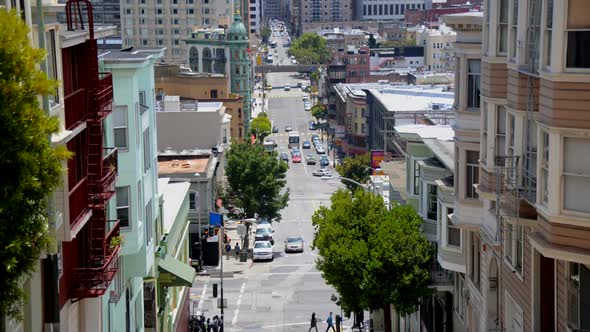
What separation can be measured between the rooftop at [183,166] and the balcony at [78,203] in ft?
157

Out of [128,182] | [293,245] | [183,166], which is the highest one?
[128,182]

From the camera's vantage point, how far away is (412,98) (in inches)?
4222

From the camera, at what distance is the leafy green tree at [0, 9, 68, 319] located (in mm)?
13430

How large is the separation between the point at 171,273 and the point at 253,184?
154 ft

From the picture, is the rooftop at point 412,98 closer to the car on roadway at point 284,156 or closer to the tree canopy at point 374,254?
the car on roadway at point 284,156

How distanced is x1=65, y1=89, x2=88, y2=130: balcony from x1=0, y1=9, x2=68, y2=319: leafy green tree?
9.31m

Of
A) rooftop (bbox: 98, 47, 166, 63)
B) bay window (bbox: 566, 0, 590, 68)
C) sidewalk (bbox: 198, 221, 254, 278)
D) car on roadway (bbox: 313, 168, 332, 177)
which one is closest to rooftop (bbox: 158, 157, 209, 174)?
sidewalk (bbox: 198, 221, 254, 278)

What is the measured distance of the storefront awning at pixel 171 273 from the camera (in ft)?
Result: 143

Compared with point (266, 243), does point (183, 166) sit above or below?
above

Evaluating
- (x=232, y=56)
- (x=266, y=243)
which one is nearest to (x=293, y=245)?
(x=266, y=243)

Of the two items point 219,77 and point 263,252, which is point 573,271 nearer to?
point 263,252

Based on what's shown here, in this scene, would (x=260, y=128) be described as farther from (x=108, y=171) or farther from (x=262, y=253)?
(x=108, y=171)

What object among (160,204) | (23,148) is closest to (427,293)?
(160,204)

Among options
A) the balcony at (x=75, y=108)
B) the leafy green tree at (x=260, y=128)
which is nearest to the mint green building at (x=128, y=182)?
the balcony at (x=75, y=108)
